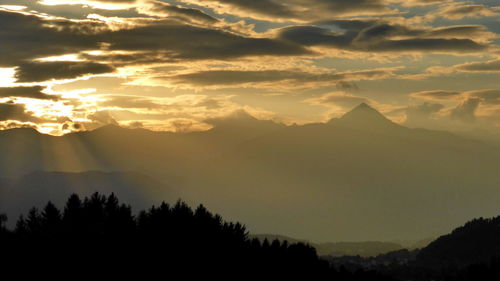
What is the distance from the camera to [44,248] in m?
103

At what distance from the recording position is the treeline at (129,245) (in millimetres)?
102312

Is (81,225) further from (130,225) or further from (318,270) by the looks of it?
(318,270)

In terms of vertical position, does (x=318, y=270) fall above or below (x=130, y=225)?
below

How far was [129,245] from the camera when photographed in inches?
4321

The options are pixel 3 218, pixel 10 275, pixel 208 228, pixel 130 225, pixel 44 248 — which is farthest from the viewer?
pixel 208 228

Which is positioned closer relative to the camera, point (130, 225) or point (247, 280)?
Answer: point (130, 225)

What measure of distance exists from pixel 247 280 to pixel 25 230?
38.7 m

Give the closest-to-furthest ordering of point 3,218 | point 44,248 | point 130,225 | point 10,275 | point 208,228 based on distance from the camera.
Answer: point 10,275, point 44,248, point 130,225, point 3,218, point 208,228

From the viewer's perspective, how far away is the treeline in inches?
4028

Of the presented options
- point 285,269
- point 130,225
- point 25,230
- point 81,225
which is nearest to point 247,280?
point 285,269

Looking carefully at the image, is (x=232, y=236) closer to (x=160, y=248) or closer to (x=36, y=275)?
(x=160, y=248)

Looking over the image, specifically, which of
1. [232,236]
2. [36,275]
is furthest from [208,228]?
[36,275]

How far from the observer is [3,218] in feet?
398

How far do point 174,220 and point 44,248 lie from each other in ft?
90.1
